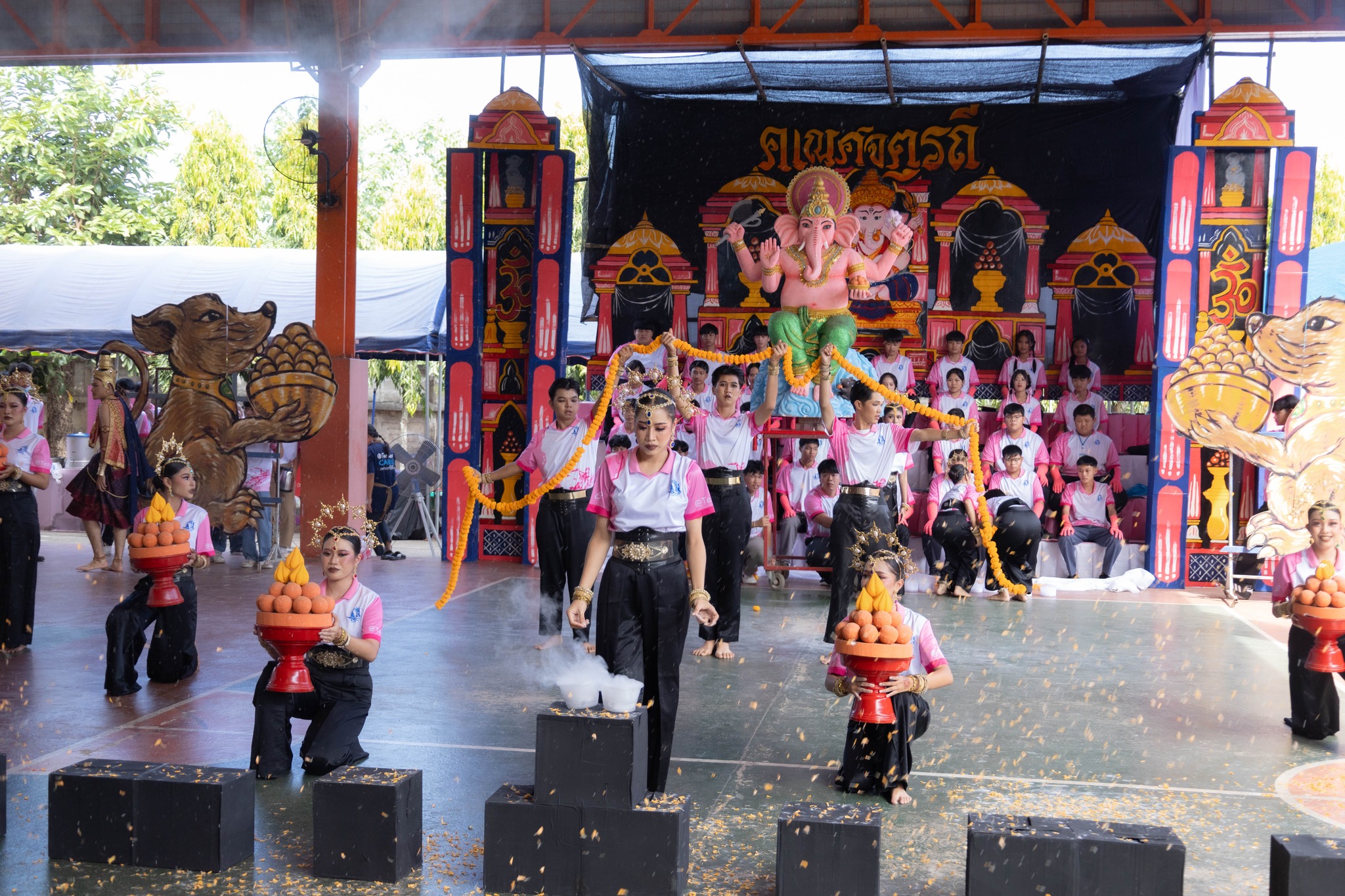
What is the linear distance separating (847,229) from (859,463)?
185 cm

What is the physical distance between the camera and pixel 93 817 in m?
3.91

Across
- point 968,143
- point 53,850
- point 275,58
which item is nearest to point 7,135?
point 275,58

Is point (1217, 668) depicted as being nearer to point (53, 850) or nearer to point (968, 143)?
point (53, 850)

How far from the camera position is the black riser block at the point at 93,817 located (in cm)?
389

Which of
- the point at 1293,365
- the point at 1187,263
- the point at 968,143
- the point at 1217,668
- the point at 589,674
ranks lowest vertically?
the point at 1217,668

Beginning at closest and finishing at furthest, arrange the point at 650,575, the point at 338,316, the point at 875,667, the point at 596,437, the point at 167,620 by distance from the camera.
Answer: the point at 875,667 < the point at 650,575 < the point at 167,620 < the point at 596,437 < the point at 338,316

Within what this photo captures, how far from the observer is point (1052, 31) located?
11.0 m

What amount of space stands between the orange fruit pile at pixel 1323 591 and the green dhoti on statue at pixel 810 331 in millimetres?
3761

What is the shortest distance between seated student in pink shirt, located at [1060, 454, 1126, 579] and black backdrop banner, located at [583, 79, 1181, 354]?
316 centimetres

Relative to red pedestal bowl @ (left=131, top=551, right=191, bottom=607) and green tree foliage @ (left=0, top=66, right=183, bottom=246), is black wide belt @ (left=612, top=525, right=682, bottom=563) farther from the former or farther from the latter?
green tree foliage @ (left=0, top=66, right=183, bottom=246)

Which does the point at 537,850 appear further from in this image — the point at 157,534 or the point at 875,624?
the point at 157,534

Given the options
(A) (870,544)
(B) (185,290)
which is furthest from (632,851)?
(B) (185,290)

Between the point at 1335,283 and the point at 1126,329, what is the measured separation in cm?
315

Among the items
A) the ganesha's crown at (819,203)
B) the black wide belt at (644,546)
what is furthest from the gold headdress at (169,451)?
the black wide belt at (644,546)
